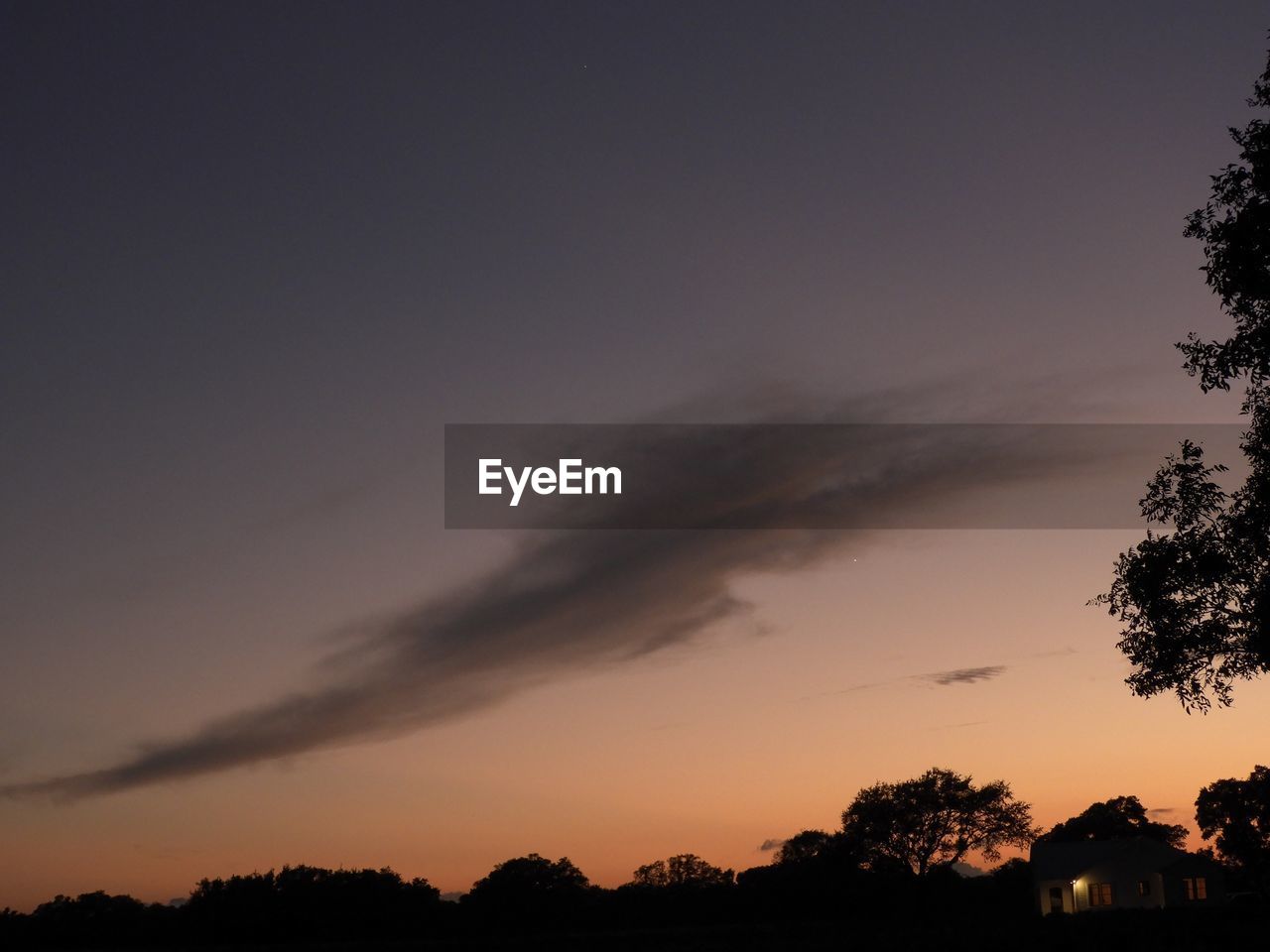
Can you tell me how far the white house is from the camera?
288 feet

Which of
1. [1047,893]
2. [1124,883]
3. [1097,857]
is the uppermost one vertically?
[1097,857]

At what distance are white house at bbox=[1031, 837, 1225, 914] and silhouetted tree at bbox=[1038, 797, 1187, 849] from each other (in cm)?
7222

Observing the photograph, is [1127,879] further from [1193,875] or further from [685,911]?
[685,911]

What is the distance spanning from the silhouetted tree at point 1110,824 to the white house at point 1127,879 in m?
72.2

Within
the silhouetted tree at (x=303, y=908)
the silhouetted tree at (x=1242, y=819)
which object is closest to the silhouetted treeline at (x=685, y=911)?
the silhouetted tree at (x=303, y=908)

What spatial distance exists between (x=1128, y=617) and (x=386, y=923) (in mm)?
52157

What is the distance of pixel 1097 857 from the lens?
89812 mm

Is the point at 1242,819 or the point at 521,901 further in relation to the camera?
the point at 1242,819

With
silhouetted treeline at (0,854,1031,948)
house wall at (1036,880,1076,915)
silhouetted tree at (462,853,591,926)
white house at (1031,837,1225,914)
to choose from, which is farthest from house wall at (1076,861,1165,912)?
silhouetted tree at (462,853,591,926)

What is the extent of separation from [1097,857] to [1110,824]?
77.0m

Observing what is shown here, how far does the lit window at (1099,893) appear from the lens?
88.2 meters

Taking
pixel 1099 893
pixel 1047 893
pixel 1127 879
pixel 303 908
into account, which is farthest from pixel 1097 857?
pixel 303 908

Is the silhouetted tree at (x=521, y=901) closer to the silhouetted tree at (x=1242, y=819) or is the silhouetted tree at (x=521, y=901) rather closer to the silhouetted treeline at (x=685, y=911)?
the silhouetted treeline at (x=685, y=911)

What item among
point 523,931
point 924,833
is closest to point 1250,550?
point 523,931
